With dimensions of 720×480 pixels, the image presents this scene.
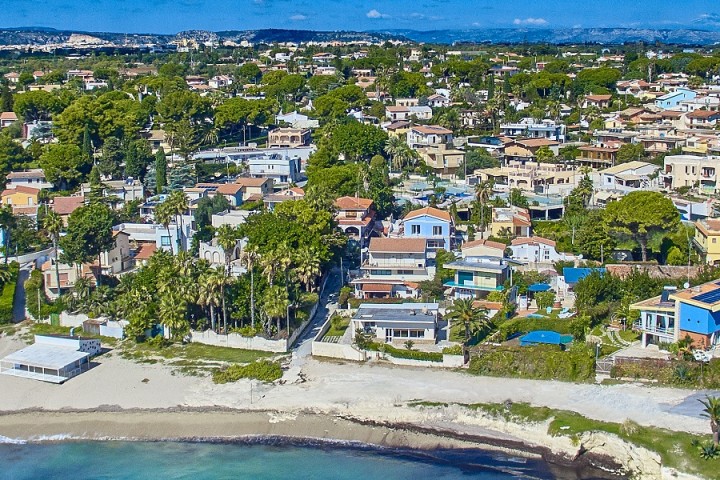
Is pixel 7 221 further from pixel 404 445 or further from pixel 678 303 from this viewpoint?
pixel 678 303

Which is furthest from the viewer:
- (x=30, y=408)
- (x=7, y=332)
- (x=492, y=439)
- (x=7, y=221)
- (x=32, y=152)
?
(x=32, y=152)

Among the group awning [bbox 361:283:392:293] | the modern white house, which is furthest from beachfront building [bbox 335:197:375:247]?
the modern white house

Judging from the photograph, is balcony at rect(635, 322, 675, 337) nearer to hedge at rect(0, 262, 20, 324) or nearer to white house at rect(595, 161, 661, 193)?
white house at rect(595, 161, 661, 193)

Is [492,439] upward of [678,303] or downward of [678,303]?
downward

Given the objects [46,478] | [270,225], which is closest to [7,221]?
[270,225]

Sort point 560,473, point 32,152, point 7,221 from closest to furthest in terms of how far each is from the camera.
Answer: point 560,473 < point 7,221 < point 32,152

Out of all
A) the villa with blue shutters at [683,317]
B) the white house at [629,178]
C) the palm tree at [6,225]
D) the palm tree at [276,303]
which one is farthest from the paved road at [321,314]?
the white house at [629,178]
